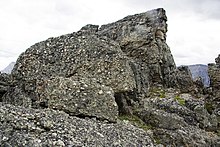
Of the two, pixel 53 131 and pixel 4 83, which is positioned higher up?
pixel 4 83

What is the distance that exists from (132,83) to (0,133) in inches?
607

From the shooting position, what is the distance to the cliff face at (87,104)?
797 inches

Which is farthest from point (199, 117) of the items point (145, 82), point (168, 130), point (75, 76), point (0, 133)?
point (0, 133)

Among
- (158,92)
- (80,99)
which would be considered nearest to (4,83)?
(80,99)

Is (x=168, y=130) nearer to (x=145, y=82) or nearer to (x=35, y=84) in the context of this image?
(x=35, y=84)

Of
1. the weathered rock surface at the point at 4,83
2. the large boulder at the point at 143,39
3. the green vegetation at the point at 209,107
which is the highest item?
the large boulder at the point at 143,39

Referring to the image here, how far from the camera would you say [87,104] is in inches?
1024

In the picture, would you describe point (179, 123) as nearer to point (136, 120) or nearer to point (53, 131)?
point (136, 120)

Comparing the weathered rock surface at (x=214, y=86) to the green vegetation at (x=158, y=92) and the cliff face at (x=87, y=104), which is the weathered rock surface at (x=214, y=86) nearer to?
the green vegetation at (x=158, y=92)

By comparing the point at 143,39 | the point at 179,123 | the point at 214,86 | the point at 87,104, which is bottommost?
the point at 179,123

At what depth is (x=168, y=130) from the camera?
109 ft

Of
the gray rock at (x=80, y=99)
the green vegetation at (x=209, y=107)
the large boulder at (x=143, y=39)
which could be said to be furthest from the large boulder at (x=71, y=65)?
the green vegetation at (x=209, y=107)

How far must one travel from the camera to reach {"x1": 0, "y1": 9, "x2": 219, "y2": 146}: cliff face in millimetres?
20234

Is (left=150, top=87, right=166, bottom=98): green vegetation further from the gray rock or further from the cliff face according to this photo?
the gray rock
